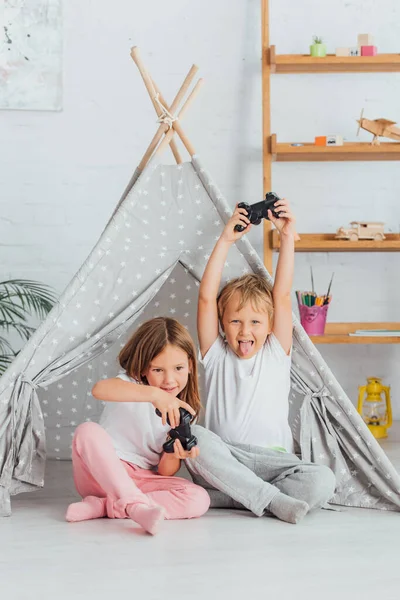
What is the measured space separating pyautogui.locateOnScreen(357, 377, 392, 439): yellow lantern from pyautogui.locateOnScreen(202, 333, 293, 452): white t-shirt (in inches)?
42.9

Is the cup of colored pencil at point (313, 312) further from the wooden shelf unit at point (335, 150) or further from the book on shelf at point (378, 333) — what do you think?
the wooden shelf unit at point (335, 150)

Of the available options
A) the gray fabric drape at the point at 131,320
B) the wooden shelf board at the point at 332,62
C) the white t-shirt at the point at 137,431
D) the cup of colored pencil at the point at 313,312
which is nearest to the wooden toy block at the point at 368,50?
the wooden shelf board at the point at 332,62

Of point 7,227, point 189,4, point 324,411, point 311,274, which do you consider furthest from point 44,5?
point 324,411

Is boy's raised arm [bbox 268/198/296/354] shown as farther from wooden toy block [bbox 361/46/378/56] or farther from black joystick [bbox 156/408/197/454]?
wooden toy block [bbox 361/46/378/56]

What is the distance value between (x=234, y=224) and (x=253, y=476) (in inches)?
26.8

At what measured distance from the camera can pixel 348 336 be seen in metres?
3.27

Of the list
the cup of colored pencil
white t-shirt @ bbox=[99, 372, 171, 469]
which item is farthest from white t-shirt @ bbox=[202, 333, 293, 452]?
the cup of colored pencil

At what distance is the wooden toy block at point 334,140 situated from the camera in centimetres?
331

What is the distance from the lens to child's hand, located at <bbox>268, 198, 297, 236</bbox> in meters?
2.40

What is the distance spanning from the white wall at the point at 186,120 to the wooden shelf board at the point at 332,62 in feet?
0.59

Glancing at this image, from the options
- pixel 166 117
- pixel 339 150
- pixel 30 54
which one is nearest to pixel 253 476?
pixel 166 117

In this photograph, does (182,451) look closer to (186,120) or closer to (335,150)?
(335,150)

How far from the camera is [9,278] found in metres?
3.54

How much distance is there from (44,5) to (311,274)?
152 cm
